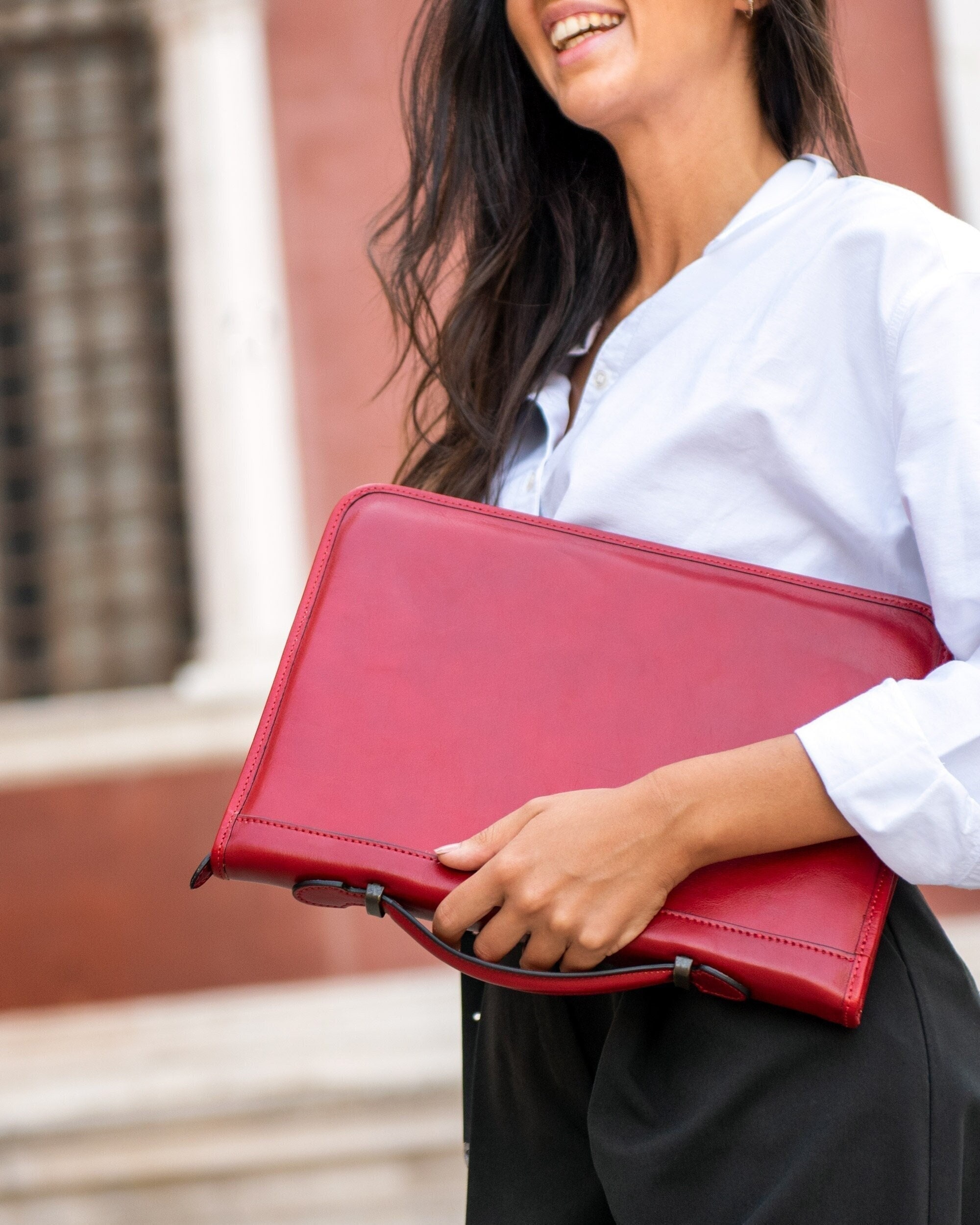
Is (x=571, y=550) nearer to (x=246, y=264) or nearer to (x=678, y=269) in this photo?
(x=678, y=269)

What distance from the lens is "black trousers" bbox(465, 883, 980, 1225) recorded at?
2.59ft

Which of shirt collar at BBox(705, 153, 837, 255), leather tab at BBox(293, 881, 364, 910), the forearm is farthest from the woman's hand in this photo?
shirt collar at BBox(705, 153, 837, 255)

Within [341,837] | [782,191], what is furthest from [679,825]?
[782,191]

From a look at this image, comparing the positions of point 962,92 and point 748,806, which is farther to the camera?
point 962,92

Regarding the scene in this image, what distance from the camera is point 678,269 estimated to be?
1.17 metres

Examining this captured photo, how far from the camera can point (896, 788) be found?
79cm

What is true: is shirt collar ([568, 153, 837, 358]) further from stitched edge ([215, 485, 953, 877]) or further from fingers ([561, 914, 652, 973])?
fingers ([561, 914, 652, 973])

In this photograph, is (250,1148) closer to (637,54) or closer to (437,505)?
(437,505)

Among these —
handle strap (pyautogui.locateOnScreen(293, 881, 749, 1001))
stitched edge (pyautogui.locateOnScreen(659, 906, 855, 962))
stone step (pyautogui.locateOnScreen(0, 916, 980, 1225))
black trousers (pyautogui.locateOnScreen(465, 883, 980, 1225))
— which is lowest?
stone step (pyautogui.locateOnScreen(0, 916, 980, 1225))

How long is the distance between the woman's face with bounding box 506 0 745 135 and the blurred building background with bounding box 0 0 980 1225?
2.73m

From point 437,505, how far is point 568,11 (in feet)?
1.50

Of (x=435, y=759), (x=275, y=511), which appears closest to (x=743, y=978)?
(x=435, y=759)

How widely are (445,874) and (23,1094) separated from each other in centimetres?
270

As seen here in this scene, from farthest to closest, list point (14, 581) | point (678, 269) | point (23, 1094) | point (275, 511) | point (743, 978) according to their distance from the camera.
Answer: point (14, 581), point (275, 511), point (23, 1094), point (678, 269), point (743, 978)
